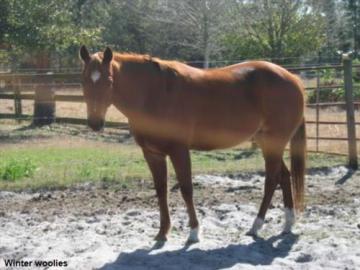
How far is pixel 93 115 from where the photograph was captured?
464cm

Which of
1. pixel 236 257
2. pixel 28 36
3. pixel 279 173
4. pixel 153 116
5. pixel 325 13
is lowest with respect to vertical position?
pixel 236 257

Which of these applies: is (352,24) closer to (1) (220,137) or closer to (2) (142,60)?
(1) (220,137)

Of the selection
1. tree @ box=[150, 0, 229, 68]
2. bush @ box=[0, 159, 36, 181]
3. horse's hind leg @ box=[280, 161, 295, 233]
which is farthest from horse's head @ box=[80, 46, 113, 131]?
tree @ box=[150, 0, 229, 68]

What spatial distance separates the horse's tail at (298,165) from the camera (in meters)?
5.84

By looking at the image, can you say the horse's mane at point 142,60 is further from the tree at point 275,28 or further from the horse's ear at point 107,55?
the tree at point 275,28

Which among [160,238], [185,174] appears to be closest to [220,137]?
[185,174]

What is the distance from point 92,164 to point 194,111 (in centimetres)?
431

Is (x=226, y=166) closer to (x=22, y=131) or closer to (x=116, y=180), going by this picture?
(x=116, y=180)

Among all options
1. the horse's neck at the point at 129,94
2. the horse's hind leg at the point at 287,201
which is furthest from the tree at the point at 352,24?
the horse's neck at the point at 129,94

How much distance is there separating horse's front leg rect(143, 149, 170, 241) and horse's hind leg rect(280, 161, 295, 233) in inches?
43.3

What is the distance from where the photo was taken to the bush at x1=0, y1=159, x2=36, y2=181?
26.3 ft

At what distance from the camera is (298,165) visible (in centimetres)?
586

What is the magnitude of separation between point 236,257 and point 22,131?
10.6 meters

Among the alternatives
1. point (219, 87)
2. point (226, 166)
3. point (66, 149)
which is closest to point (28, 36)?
point (66, 149)
